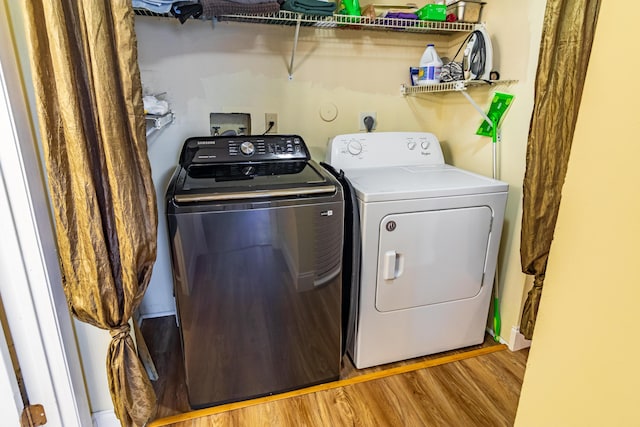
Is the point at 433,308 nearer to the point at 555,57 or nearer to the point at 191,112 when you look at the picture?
the point at 555,57

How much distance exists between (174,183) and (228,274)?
42 cm

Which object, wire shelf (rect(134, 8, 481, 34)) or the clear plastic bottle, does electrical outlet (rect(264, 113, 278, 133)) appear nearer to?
wire shelf (rect(134, 8, 481, 34))

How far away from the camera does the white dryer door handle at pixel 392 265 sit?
166 cm

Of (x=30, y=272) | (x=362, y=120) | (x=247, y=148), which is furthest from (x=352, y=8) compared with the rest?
(x=30, y=272)

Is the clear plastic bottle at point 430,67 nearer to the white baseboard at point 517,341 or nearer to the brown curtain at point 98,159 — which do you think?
the white baseboard at point 517,341

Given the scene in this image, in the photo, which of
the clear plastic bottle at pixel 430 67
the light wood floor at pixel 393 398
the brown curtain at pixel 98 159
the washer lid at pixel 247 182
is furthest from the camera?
the clear plastic bottle at pixel 430 67

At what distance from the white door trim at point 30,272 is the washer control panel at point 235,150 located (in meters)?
0.74

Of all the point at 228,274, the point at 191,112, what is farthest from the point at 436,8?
the point at 228,274

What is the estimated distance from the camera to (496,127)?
6.30 ft

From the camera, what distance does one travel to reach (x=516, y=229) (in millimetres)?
1869

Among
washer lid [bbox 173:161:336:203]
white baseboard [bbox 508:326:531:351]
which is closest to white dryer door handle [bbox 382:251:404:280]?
washer lid [bbox 173:161:336:203]

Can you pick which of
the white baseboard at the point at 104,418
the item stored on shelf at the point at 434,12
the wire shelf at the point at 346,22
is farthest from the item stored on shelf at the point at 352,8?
the white baseboard at the point at 104,418

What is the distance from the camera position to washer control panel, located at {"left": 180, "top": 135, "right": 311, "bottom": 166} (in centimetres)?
181

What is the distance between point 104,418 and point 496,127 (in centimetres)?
217
